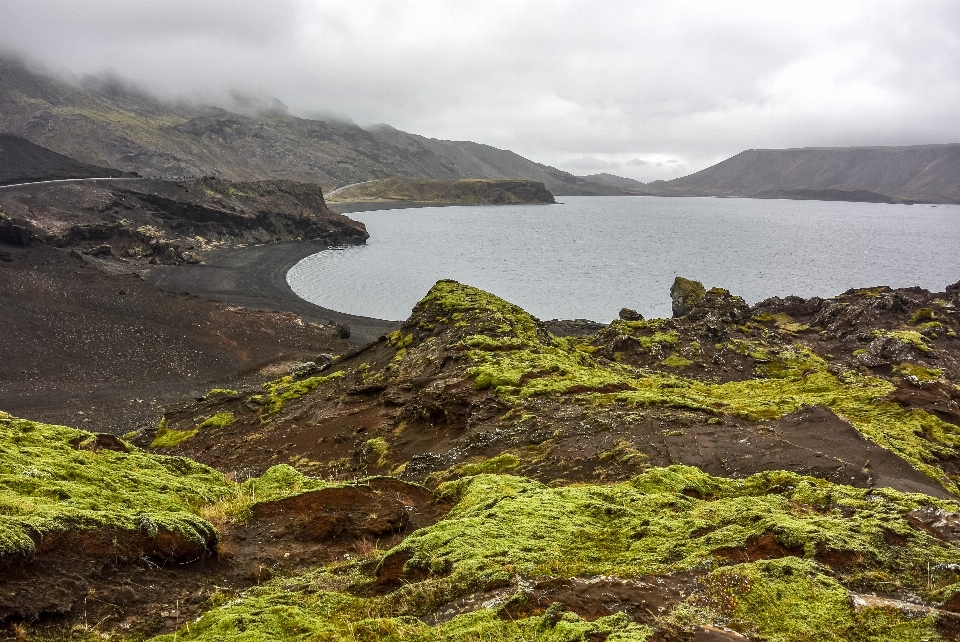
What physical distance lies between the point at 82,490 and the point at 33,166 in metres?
116

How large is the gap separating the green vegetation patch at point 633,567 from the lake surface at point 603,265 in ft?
165

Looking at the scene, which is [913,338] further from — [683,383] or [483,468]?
[483,468]

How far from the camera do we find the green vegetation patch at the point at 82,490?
6070 millimetres

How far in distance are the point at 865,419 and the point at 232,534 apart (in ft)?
47.0

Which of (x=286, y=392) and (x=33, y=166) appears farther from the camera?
(x=33, y=166)

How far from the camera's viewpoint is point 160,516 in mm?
7078

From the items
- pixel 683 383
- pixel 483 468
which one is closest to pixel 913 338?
pixel 683 383

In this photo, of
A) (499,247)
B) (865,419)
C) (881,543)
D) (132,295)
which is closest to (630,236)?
(499,247)

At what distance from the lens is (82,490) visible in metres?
7.29

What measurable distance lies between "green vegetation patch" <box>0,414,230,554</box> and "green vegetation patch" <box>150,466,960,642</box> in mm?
1885

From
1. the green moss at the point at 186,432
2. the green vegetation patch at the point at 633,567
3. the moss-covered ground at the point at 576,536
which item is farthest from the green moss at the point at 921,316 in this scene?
the green moss at the point at 186,432

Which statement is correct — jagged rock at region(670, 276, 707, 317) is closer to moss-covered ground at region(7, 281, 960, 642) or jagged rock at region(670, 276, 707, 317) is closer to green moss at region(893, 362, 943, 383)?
green moss at region(893, 362, 943, 383)

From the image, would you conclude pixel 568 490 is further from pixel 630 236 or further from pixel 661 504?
pixel 630 236

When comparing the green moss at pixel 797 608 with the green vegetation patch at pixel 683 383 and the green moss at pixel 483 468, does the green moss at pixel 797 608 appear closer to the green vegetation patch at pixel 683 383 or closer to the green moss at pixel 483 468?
the green moss at pixel 483 468
